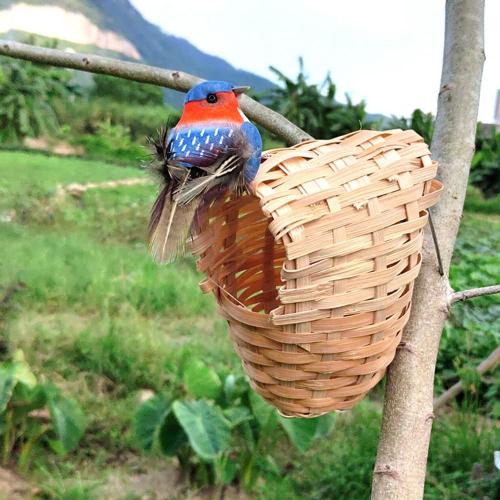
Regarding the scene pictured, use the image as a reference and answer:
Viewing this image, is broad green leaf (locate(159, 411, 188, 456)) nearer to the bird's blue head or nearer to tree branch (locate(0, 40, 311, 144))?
tree branch (locate(0, 40, 311, 144))

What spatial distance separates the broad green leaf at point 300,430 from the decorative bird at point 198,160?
892 mm

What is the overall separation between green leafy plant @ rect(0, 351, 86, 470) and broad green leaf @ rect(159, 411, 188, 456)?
0.47 ft

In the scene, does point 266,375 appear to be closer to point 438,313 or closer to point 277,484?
point 438,313

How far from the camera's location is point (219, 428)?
3.77 feet

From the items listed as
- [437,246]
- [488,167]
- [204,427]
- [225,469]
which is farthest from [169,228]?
[488,167]

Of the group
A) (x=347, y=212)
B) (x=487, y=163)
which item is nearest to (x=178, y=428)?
(x=347, y=212)

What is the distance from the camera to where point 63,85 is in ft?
7.25

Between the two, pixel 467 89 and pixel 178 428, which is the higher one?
pixel 467 89

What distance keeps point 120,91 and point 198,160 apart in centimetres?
205

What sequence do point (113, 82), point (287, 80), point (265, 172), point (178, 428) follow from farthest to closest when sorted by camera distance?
1. point (113, 82)
2. point (287, 80)
3. point (178, 428)
4. point (265, 172)

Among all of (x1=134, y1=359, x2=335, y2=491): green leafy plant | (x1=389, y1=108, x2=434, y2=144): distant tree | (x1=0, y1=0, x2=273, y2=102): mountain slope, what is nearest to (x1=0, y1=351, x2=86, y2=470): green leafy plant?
(x1=134, y1=359, x2=335, y2=491): green leafy plant

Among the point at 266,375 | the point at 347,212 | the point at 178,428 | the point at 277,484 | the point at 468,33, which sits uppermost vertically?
the point at 468,33

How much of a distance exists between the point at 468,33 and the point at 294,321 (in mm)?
272

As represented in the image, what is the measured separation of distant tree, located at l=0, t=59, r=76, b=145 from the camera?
210cm
